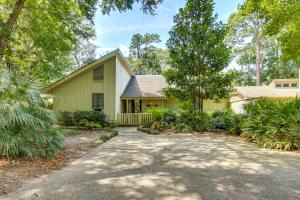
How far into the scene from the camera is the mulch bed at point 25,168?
4.62 metres

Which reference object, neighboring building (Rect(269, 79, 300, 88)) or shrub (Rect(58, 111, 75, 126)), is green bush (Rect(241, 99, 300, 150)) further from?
neighboring building (Rect(269, 79, 300, 88))

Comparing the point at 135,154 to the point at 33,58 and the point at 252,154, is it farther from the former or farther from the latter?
the point at 33,58

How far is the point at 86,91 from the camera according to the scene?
18.7 m

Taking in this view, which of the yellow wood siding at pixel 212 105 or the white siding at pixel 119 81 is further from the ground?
the white siding at pixel 119 81

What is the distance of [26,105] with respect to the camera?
6.62 m

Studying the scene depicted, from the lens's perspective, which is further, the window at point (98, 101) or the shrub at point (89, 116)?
the window at point (98, 101)

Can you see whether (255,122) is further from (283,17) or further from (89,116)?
(89,116)

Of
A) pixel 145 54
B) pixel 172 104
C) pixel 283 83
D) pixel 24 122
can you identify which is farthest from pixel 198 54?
pixel 145 54

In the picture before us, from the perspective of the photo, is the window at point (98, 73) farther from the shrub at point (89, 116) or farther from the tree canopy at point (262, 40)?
the tree canopy at point (262, 40)

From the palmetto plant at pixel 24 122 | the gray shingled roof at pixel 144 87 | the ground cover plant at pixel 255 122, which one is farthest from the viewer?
the gray shingled roof at pixel 144 87

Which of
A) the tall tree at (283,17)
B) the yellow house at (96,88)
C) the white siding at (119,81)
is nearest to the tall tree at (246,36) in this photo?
the white siding at (119,81)

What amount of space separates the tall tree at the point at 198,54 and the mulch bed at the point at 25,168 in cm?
923

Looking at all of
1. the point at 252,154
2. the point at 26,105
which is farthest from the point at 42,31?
the point at 252,154

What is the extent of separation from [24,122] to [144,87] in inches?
628
